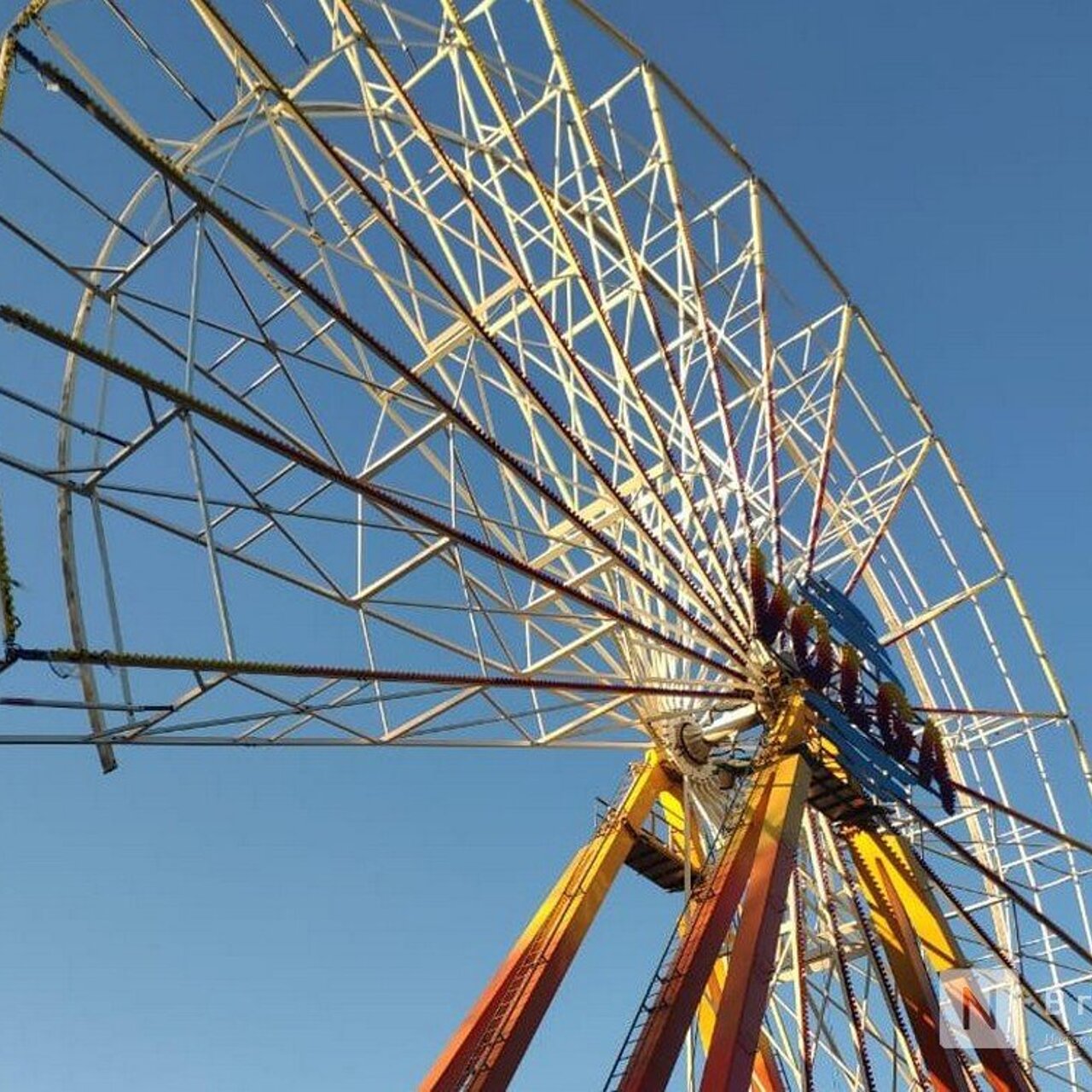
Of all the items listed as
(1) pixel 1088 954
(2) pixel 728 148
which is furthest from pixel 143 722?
(1) pixel 1088 954

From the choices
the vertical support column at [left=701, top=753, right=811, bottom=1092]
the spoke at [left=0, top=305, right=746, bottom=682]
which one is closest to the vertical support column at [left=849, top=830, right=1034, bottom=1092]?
the vertical support column at [left=701, top=753, right=811, bottom=1092]

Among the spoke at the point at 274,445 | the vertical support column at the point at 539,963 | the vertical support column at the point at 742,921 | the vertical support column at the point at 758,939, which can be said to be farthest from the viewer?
the vertical support column at the point at 539,963

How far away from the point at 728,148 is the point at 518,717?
9.88 meters

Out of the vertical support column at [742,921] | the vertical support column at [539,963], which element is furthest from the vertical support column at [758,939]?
the vertical support column at [539,963]

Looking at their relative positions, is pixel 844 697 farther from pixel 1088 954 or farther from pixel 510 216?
pixel 510 216

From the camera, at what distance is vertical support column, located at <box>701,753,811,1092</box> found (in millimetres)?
12344

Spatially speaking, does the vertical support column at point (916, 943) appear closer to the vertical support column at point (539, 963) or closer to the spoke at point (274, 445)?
the vertical support column at point (539, 963)

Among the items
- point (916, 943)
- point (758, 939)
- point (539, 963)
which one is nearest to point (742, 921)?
point (758, 939)

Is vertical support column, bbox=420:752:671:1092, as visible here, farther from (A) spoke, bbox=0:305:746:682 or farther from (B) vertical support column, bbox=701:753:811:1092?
(A) spoke, bbox=0:305:746:682

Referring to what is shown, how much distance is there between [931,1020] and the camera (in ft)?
53.4

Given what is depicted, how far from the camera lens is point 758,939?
1378 centimetres

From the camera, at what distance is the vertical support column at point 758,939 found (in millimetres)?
12344

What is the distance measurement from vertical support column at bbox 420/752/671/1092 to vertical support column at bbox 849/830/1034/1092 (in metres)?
3.18

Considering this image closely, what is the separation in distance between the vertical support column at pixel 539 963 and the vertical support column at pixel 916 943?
10.4 feet
